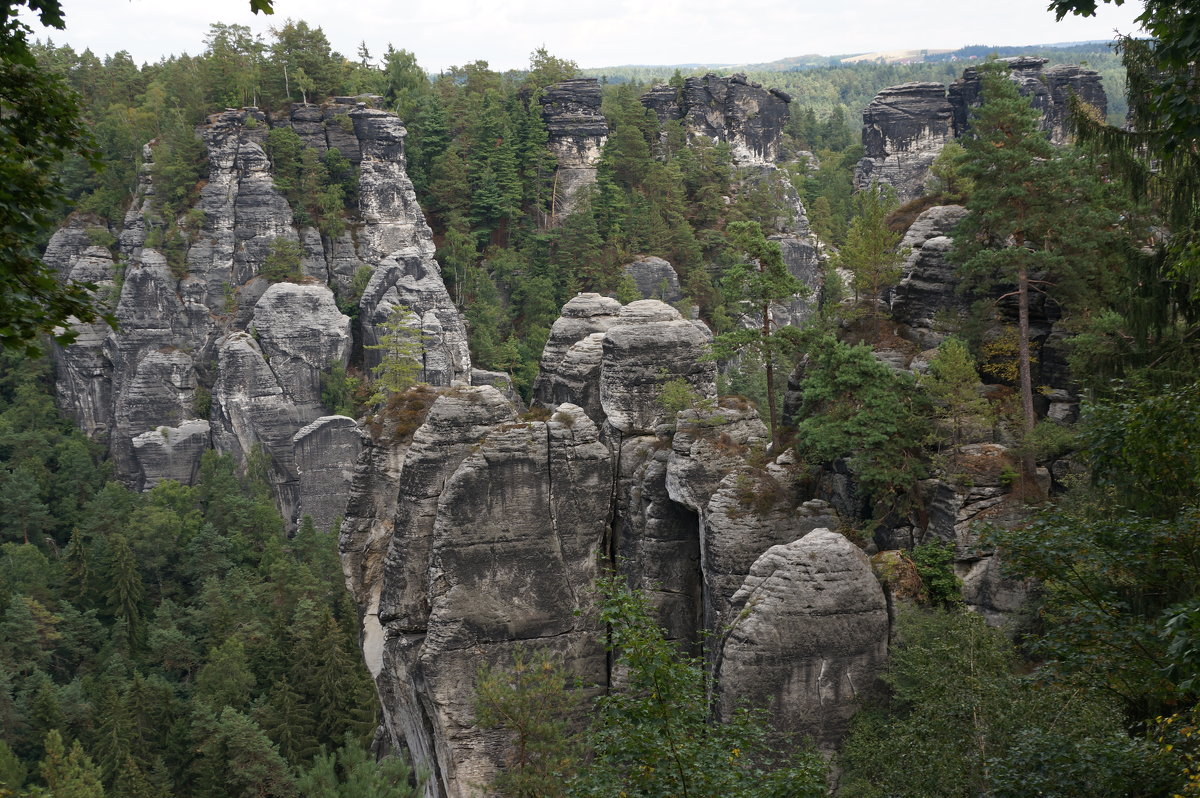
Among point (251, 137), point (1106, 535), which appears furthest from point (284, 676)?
point (251, 137)

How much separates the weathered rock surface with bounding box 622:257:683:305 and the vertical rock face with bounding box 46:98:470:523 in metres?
12.1

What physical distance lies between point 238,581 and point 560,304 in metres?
26.8

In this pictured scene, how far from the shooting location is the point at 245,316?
62844mm

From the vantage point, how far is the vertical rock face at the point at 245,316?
59188mm

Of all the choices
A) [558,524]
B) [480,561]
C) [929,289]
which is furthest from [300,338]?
[929,289]

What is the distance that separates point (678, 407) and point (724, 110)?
61.1 m

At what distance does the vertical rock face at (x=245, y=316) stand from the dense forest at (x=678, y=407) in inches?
72.2

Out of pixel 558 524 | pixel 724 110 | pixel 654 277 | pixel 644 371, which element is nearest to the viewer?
pixel 558 524

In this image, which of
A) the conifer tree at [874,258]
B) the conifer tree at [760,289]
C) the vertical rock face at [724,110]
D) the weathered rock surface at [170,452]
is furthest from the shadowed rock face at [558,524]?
the vertical rock face at [724,110]

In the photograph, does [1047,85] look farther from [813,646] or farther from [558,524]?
[813,646]

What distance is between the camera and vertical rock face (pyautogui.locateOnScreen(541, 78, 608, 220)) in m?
72.8

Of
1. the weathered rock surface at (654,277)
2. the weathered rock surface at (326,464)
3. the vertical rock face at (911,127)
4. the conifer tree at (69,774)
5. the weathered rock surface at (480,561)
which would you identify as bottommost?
the conifer tree at (69,774)

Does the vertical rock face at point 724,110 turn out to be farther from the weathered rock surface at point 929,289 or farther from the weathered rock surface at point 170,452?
the weathered rock surface at point 929,289

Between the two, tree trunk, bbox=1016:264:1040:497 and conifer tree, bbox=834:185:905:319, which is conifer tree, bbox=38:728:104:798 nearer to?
conifer tree, bbox=834:185:905:319
